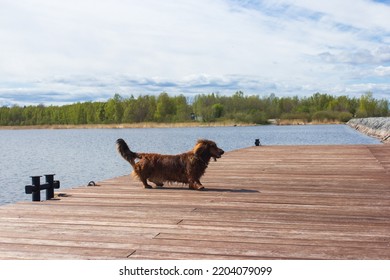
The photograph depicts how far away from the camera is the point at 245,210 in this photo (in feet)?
14.9

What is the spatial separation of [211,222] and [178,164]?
2093 millimetres

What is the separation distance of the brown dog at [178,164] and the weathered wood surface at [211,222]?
180 mm

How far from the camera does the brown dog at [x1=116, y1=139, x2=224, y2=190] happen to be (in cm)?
600

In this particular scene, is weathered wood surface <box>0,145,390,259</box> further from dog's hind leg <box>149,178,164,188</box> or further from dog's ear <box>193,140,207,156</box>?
dog's ear <box>193,140,207,156</box>

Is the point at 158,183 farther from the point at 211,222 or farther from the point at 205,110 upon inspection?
the point at 205,110

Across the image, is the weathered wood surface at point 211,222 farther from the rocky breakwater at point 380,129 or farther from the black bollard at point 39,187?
the rocky breakwater at point 380,129

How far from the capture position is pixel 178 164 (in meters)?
6.04

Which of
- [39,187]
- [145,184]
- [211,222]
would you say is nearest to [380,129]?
[145,184]

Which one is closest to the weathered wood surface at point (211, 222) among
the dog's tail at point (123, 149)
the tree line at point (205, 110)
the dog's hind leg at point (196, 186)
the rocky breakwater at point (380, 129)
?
the dog's hind leg at point (196, 186)

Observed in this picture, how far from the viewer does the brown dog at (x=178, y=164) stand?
600 centimetres

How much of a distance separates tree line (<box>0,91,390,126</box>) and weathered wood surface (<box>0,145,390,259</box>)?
67402 millimetres

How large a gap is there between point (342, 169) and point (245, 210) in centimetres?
428

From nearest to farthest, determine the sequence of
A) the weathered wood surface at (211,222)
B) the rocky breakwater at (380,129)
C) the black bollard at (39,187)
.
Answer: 1. the weathered wood surface at (211,222)
2. the black bollard at (39,187)
3. the rocky breakwater at (380,129)

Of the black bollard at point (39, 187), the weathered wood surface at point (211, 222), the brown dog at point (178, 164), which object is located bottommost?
the weathered wood surface at point (211, 222)
